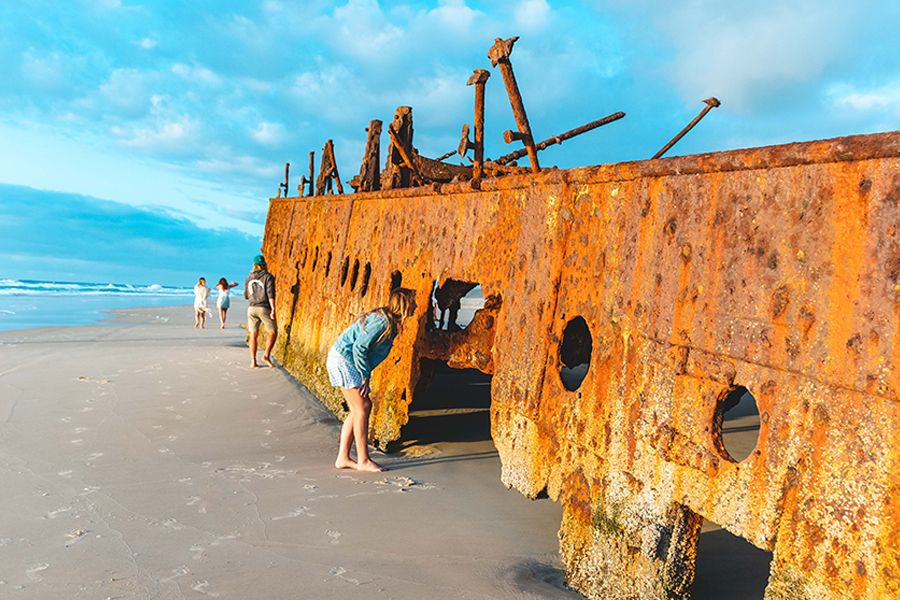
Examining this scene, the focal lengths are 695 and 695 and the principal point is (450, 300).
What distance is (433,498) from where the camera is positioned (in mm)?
4395

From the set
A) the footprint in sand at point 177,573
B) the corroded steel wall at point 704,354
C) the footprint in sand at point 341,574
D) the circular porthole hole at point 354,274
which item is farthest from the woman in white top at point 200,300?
the footprint in sand at point 341,574

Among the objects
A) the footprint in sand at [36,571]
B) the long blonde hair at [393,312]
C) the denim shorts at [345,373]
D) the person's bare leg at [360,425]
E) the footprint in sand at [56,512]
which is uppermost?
the long blonde hair at [393,312]

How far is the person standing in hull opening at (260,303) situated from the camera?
9.84 meters

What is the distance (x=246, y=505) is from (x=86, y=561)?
99 centimetres

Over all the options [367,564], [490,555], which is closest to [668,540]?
[490,555]

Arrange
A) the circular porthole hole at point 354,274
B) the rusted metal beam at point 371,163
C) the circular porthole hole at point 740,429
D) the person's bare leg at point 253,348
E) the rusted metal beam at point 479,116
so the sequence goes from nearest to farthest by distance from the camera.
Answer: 1. the rusted metal beam at point 479,116
2. the circular porthole hole at point 740,429
3. the circular porthole hole at point 354,274
4. the rusted metal beam at point 371,163
5. the person's bare leg at point 253,348

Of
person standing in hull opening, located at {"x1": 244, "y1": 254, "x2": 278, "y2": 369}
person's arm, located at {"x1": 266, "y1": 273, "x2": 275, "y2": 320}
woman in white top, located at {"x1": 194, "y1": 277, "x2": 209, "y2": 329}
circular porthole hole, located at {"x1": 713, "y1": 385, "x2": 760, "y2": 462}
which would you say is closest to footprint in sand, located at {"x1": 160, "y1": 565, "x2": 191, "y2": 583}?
circular porthole hole, located at {"x1": 713, "y1": 385, "x2": 760, "y2": 462}

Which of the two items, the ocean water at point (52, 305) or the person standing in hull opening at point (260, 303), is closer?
the person standing in hull opening at point (260, 303)

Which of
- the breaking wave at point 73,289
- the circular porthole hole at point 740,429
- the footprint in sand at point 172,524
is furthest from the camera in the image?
the breaking wave at point 73,289

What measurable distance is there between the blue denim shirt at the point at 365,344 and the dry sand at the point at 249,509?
30.7 inches

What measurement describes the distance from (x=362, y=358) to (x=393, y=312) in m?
0.39

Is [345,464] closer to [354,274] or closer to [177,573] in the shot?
[177,573]

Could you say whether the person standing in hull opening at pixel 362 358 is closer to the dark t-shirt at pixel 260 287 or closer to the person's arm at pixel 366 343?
the person's arm at pixel 366 343

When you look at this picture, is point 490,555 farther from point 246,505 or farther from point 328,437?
point 328,437
